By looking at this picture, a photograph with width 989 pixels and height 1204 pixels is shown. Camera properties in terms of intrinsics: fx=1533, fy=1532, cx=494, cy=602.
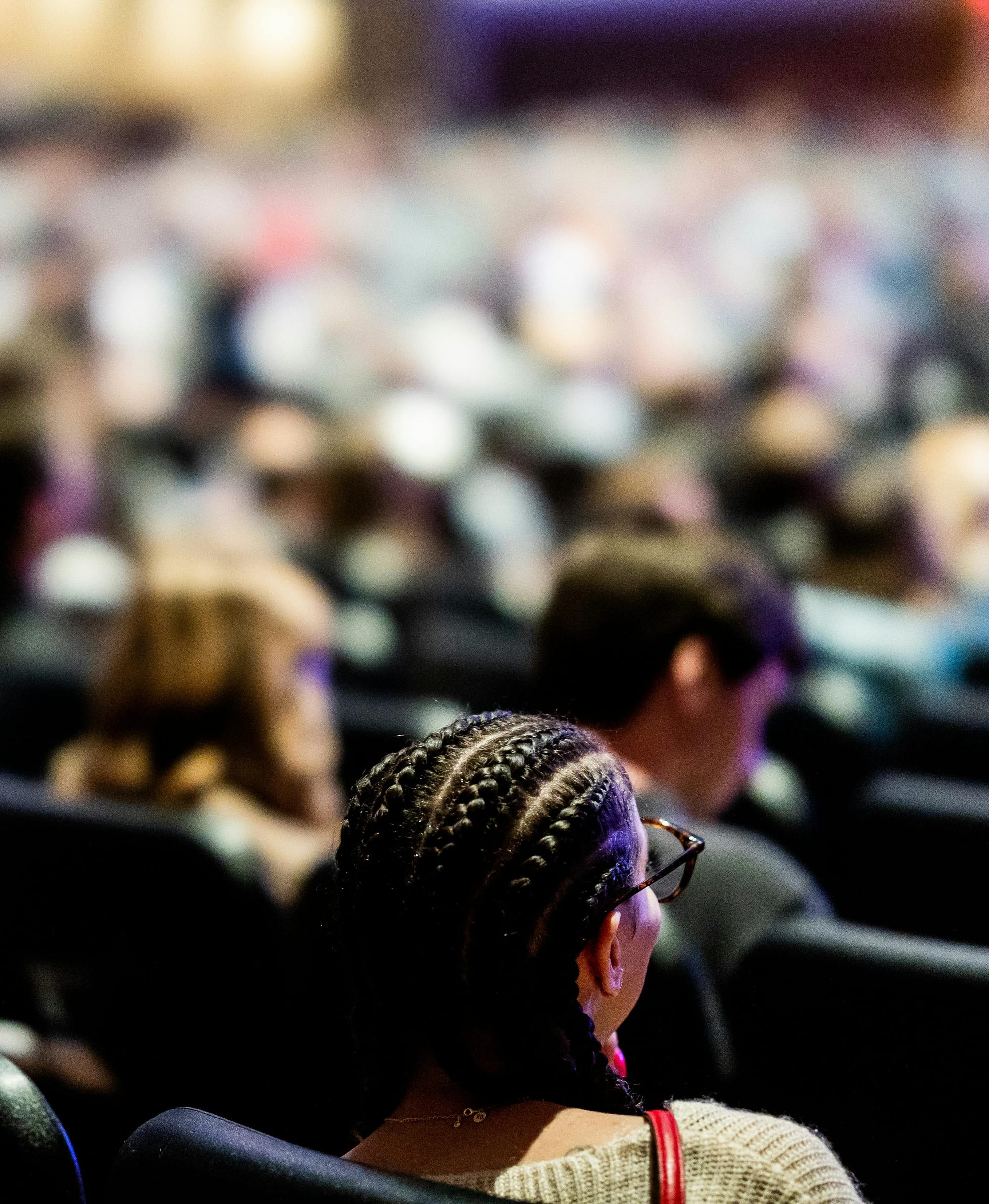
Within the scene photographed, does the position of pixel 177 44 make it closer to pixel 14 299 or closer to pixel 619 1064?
pixel 14 299

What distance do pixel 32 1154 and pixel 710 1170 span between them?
17.6 inches

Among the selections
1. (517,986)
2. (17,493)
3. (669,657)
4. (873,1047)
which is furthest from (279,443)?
(517,986)

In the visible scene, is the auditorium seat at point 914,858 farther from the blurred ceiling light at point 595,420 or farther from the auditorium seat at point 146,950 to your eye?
the blurred ceiling light at point 595,420

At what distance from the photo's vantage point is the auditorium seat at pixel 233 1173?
0.90 m

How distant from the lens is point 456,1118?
40.6 inches

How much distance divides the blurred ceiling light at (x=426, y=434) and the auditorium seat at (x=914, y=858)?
2.98 meters

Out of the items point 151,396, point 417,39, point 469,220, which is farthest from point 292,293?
point 417,39

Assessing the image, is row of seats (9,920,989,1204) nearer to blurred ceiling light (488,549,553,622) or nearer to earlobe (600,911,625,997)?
earlobe (600,911,625,997)

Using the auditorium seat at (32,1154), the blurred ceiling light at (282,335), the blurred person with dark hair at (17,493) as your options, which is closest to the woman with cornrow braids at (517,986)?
the auditorium seat at (32,1154)

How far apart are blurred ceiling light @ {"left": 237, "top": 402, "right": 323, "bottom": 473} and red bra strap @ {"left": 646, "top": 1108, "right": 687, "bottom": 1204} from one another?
4352 mm

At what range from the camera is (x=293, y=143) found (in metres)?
13.4

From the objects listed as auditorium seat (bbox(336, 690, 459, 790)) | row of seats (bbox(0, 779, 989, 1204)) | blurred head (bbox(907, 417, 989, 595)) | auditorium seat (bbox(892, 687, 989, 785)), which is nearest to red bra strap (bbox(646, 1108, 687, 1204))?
row of seats (bbox(0, 779, 989, 1204))

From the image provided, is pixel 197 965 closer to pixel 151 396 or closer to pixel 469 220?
pixel 151 396

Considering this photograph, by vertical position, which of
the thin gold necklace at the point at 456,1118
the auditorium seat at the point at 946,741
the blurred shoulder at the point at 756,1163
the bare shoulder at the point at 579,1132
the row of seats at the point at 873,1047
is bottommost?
the auditorium seat at the point at 946,741
